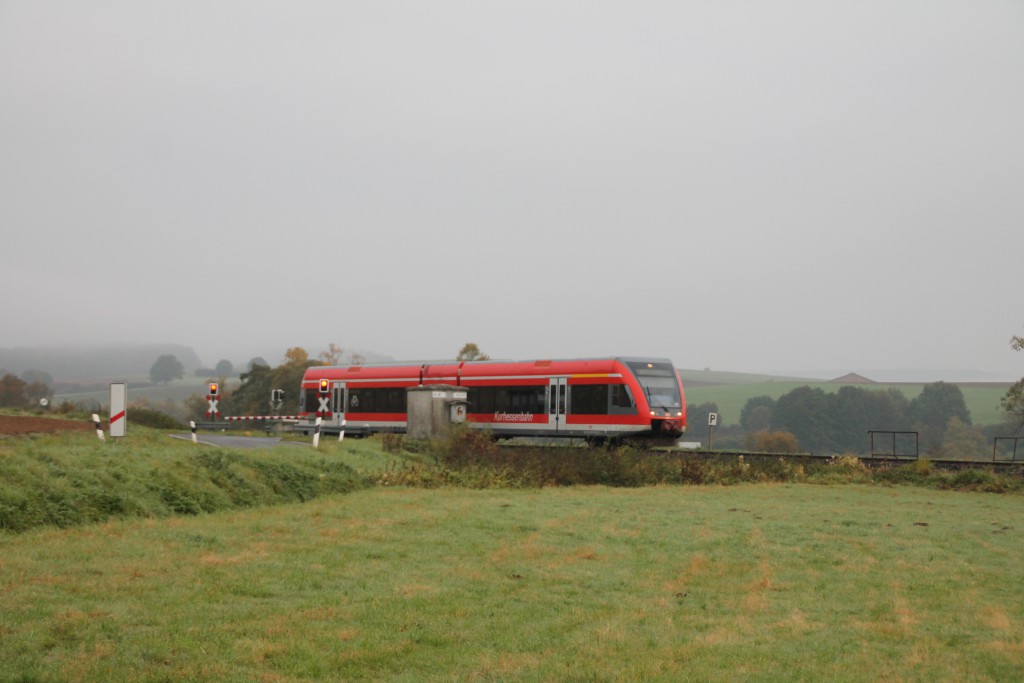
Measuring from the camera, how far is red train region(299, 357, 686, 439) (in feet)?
105

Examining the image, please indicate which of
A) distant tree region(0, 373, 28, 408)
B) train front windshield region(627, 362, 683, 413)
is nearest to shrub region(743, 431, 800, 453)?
train front windshield region(627, 362, 683, 413)

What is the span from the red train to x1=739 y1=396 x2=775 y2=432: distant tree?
63402mm

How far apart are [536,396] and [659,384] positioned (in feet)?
15.8

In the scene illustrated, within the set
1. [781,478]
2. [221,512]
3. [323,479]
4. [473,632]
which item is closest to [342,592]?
[473,632]

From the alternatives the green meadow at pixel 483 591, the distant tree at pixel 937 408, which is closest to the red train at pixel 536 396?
the green meadow at pixel 483 591

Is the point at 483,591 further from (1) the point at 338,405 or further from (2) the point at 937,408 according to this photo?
(2) the point at 937,408

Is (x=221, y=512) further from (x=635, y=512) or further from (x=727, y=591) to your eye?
(x=727, y=591)

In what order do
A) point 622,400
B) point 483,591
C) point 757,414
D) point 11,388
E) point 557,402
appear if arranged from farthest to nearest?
point 757,414 < point 11,388 < point 557,402 < point 622,400 < point 483,591

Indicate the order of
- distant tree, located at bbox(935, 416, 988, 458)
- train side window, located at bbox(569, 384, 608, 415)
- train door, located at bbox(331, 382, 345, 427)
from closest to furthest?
train side window, located at bbox(569, 384, 608, 415)
train door, located at bbox(331, 382, 345, 427)
distant tree, located at bbox(935, 416, 988, 458)

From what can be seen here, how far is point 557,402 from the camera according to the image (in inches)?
1342

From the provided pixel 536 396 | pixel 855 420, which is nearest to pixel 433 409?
pixel 536 396

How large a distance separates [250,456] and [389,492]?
8.98 ft

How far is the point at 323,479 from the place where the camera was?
1828 centimetres

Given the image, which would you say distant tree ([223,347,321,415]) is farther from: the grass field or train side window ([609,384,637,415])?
the grass field
